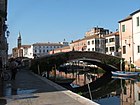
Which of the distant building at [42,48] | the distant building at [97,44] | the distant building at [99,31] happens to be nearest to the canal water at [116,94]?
the distant building at [97,44]

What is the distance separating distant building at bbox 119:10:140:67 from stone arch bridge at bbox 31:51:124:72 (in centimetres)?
210

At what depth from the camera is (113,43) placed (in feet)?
195

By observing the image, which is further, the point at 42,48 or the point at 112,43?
the point at 42,48

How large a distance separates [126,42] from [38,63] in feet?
50.6

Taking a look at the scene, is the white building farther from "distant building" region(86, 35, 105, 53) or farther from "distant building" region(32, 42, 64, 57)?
"distant building" region(32, 42, 64, 57)

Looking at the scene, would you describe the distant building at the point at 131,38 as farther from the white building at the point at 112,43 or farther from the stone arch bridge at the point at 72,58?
the white building at the point at 112,43

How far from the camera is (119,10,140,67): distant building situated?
125 ft

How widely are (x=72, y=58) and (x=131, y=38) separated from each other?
9.77 metres

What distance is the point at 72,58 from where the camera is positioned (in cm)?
3756

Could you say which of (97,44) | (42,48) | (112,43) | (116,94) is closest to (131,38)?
(112,43)

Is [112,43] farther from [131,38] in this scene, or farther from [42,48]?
[42,48]

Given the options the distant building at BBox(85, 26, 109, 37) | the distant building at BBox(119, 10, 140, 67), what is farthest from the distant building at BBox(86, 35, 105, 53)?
the distant building at BBox(119, 10, 140, 67)

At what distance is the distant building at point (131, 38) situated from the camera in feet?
125

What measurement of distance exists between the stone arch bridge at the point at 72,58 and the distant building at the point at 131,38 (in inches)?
82.8
